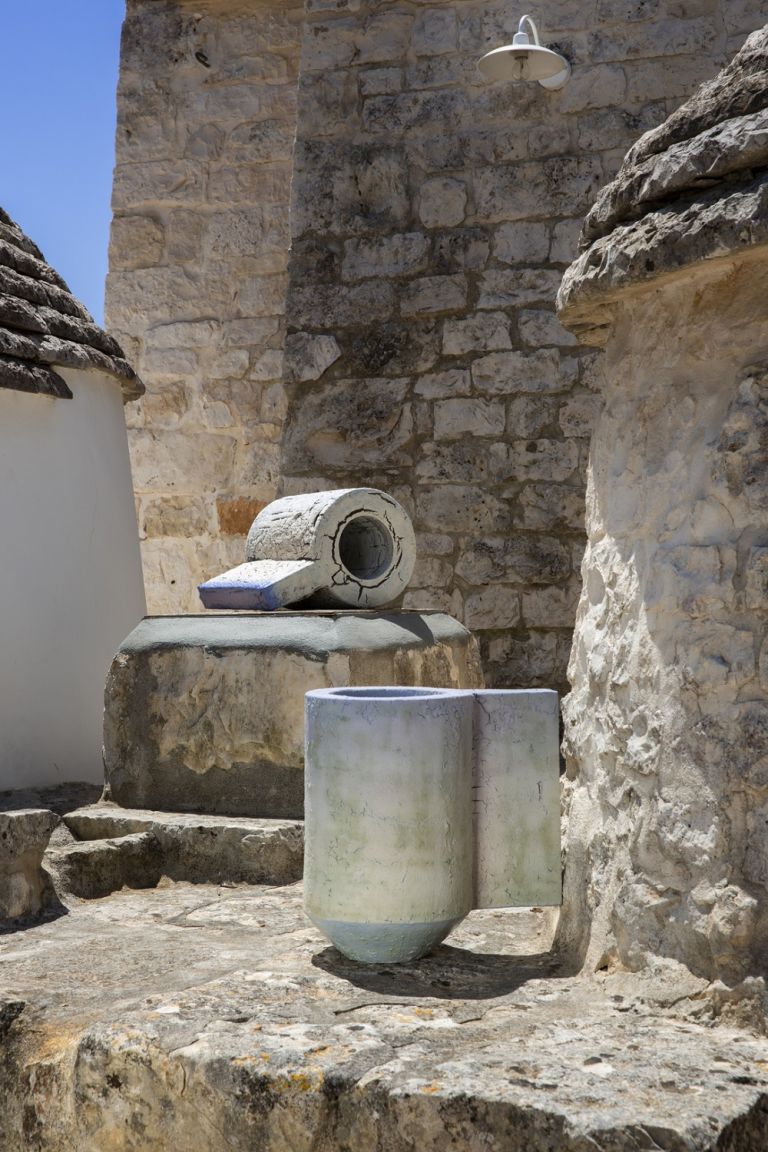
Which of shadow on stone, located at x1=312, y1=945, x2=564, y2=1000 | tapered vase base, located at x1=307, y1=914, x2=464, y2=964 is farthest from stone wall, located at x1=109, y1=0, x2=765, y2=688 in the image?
tapered vase base, located at x1=307, y1=914, x2=464, y2=964

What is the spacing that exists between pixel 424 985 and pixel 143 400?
543 cm

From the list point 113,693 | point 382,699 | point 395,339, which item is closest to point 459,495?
point 395,339

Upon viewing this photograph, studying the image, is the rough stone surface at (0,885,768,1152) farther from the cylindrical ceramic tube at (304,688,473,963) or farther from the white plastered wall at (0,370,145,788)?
the white plastered wall at (0,370,145,788)

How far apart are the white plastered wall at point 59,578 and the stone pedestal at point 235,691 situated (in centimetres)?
50

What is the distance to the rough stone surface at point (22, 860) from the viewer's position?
12.5ft

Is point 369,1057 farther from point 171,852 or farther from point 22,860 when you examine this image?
point 171,852

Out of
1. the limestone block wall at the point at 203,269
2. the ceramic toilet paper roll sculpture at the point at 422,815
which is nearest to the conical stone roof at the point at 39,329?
the limestone block wall at the point at 203,269

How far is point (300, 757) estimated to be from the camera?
4.41m

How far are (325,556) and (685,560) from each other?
7.06ft

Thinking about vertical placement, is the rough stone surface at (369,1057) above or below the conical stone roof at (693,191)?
below

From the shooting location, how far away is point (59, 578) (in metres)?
5.25

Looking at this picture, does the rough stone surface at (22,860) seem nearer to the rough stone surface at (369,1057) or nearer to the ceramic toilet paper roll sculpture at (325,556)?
the rough stone surface at (369,1057)

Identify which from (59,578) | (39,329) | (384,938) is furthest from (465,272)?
(384,938)

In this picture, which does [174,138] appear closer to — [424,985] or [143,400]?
[143,400]
